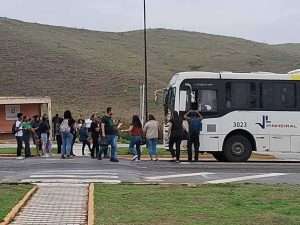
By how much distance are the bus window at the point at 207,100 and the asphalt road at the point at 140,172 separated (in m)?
2.65

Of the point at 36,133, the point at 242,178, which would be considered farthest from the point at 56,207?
the point at 36,133

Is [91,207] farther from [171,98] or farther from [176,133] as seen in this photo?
[171,98]

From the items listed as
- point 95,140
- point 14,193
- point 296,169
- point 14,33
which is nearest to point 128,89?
point 14,33

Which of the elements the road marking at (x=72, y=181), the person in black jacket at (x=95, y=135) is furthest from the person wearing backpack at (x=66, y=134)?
the road marking at (x=72, y=181)

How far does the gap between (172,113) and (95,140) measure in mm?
2847

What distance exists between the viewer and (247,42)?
11956cm

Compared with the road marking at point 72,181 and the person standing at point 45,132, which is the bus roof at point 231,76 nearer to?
the person standing at point 45,132

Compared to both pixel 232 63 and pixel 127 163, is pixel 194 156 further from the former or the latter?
pixel 232 63

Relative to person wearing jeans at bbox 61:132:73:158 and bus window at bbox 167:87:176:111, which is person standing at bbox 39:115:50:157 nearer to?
person wearing jeans at bbox 61:132:73:158

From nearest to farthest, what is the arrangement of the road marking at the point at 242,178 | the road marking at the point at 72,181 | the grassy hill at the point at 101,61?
the road marking at the point at 72,181
the road marking at the point at 242,178
the grassy hill at the point at 101,61

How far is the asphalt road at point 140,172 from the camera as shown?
18.2m

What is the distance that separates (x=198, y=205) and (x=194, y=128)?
1227 cm

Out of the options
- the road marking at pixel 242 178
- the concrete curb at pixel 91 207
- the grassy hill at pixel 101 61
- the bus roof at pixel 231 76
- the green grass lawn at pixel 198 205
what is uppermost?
the grassy hill at pixel 101 61

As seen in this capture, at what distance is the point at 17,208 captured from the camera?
11906 mm
